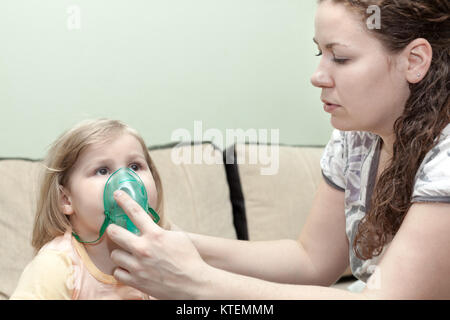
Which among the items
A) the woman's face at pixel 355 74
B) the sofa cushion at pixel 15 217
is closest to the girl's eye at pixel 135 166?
the woman's face at pixel 355 74

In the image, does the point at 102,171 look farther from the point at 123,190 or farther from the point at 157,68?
the point at 157,68

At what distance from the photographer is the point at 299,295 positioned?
972mm

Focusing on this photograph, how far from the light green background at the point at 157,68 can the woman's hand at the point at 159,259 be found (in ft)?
3.38

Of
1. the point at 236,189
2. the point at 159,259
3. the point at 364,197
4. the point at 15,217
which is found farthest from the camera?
the point at 236,189

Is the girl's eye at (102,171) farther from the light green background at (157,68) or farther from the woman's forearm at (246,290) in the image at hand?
the light green background at (157,68)

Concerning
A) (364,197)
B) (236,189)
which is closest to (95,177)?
(364,197)

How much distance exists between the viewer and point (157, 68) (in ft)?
6.88

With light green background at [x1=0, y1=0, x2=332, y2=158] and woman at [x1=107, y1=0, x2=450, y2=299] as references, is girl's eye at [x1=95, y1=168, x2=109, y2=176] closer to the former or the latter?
woman at [x1=107, y1=0, x2=450, y2=299]

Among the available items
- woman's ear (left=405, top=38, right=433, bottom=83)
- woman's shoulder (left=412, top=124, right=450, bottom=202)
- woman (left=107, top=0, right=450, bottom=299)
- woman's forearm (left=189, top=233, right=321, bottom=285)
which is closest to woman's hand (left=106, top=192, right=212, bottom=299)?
woman (left=107, top=0, right=450, bottom=299)

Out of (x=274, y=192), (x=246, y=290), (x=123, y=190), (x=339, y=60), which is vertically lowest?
(x=274, y=192)

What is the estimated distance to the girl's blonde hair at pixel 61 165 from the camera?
1.16m

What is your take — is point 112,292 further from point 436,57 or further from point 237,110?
point 237,110

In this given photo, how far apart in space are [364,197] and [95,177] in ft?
2.13

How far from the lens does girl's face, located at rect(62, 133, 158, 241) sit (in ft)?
3.67
